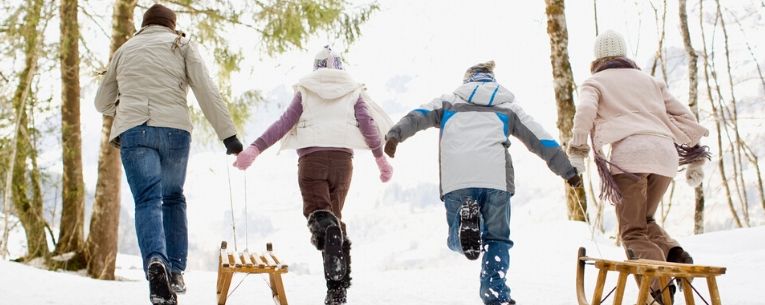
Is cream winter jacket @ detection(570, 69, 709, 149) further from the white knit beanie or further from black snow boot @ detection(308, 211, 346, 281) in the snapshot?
black snow boot @ detection(308, 211, 346, 281)

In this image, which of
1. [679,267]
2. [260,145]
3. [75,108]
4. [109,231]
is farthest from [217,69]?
[679,267]

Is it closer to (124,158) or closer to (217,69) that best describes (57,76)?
(217,69)

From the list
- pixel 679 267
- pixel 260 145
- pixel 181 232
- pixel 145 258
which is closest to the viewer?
pixel 679 267

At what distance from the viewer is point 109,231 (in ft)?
28.4

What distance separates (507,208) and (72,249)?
270 inches

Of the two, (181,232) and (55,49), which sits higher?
(55,49)

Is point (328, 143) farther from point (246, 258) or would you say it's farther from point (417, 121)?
point (246, 258)

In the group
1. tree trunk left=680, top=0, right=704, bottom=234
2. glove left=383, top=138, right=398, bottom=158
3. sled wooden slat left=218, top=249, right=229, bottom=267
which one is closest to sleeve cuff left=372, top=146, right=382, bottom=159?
glove left=383, top=138, right=398, bottom=158

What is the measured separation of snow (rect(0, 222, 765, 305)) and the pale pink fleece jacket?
70 cm

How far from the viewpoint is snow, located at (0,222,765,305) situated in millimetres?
4641

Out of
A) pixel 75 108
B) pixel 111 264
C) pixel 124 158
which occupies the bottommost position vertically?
pixel 111 264

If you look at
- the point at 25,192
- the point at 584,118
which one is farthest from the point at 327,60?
the point at 25,192

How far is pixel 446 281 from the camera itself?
5.84m

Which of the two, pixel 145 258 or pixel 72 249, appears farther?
pixel 72 249
